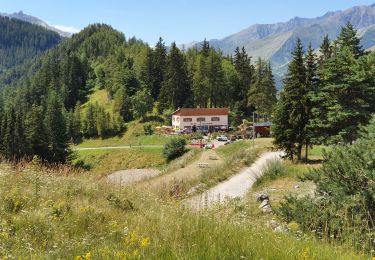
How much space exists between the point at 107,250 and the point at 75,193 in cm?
579

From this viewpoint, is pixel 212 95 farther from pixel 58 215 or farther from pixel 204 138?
pixel 58 215

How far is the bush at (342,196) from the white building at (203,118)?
7702cm

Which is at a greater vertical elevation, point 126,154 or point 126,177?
point 126,154

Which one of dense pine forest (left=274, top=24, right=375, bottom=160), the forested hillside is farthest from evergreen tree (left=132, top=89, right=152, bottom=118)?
dense pine forest (left=274, top=24, right=375, bottom=160)

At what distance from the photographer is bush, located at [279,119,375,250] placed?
24.6 feet

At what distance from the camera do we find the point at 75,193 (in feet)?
32.5

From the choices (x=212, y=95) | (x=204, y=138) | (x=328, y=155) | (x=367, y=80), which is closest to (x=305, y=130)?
(x=367, y=80)

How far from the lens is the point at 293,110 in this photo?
37906mm

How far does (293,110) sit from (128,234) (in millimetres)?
34424

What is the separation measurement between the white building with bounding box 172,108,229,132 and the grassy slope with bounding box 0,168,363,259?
7876 cm

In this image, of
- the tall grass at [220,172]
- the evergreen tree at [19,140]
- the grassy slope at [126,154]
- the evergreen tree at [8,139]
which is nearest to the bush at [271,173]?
the tall grass at [220,172]

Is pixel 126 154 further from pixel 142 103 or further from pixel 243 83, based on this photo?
pixel 243 83

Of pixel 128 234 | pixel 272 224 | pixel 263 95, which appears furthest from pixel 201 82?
pixel 128 234

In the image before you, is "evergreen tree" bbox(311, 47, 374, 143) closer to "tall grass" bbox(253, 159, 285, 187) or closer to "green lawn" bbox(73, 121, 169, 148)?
"tall grass" bbox(253, 159, 285, 187)
